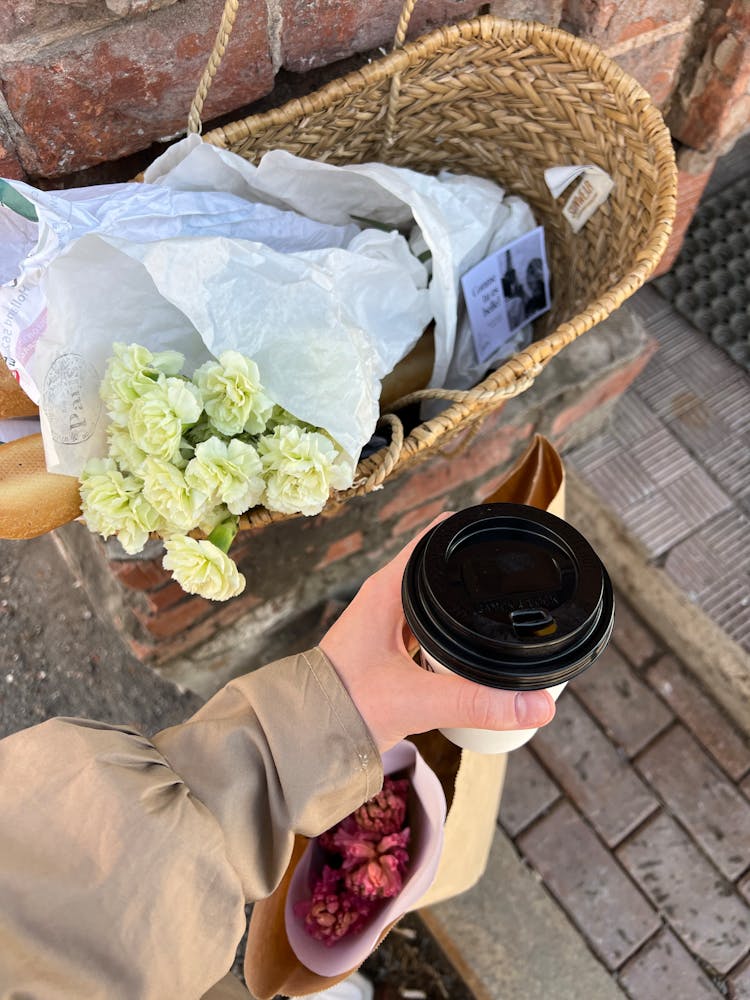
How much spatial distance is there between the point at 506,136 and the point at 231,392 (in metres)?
0.90

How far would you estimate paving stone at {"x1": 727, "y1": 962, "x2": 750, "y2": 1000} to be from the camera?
4.98ft

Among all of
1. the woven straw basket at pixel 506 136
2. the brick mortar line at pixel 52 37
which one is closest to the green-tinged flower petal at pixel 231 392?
the woven straw basket at pixel 506 136

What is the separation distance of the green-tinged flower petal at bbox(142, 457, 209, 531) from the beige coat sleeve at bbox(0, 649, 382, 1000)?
201mm

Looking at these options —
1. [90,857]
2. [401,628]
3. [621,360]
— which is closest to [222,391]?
[401,628]

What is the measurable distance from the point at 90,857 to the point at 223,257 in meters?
0.72

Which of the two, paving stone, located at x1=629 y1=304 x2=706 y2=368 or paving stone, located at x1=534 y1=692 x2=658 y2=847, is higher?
paving stone, located at x1=629 y1=304 x2=706 y2=368

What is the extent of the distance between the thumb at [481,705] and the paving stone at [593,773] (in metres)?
0.98

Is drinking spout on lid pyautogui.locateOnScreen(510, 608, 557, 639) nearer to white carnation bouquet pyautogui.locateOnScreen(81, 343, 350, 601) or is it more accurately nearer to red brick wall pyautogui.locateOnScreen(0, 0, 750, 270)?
white carnation bouquet pyautogui.locateOnScreen(81, 343, 350, 601)

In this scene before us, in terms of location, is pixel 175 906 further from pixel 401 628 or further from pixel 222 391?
pixel 222 391

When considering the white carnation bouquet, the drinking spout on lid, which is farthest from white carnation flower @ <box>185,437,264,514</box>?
the drinking spout on lid

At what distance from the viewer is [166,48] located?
1229 mm

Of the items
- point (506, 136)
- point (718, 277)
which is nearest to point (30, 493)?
point (506, 136)

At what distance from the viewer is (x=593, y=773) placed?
174 cm

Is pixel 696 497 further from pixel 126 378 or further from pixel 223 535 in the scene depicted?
pixel 126 378
